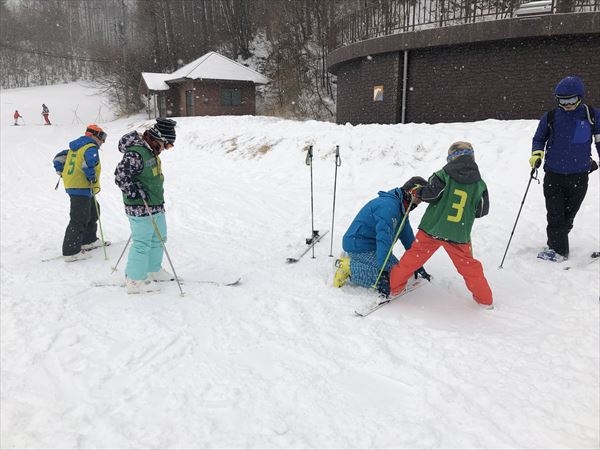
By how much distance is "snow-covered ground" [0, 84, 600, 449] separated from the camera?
8.25 ft

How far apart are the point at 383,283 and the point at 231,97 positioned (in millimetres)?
28707

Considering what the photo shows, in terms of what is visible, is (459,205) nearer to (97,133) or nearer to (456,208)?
(456,208)

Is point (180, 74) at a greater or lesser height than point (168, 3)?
lesser

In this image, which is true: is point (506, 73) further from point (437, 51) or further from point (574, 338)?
point (574, 338)

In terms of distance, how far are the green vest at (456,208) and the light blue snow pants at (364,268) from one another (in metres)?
0.77

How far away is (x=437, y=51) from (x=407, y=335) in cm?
976

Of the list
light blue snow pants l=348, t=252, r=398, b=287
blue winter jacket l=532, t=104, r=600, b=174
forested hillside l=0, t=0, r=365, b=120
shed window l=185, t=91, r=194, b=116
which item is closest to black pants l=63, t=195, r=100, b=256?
light blue snow pants l=348, t=252, r=398, b=287

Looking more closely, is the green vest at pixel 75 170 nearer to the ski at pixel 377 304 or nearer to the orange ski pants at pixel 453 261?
the ski at pixel 377 304

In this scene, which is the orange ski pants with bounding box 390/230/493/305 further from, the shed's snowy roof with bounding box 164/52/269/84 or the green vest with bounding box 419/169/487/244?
the shed's snowy roof with bounding box 164/52/269/84

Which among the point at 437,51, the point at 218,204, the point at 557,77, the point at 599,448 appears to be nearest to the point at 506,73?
the point at 557,77

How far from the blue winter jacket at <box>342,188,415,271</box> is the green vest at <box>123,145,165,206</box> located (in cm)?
208

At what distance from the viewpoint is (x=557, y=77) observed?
9875 millimetres

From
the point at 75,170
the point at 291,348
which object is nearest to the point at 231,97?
the point at 75,170

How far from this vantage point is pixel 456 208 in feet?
12.6
